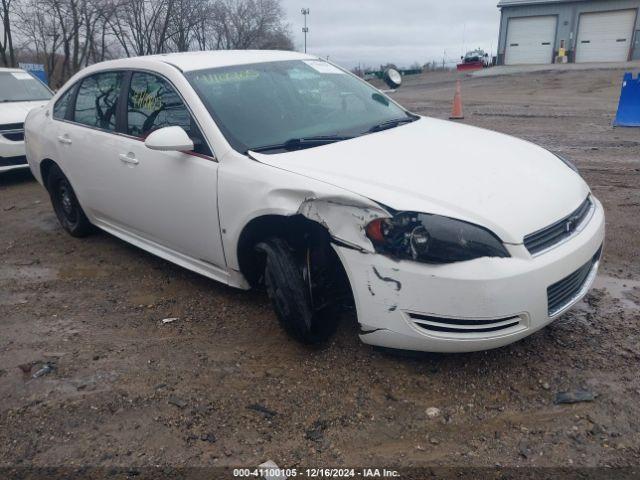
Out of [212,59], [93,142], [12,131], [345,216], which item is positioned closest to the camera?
[345,216]

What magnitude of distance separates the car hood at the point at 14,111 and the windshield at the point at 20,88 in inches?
11.3

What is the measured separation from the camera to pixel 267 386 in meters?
2.74

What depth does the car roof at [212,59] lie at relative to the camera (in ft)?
12.0

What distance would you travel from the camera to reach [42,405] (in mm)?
2678

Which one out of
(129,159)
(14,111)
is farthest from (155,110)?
Answer: (14,111)

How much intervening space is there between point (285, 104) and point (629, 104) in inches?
351

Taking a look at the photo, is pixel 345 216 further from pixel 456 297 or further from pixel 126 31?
pixel 126 31

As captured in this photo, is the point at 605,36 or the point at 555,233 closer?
the point at 555,233

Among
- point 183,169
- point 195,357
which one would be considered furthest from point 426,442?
point 183,169

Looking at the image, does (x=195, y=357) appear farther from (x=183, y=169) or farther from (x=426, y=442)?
(x=426, y=442)

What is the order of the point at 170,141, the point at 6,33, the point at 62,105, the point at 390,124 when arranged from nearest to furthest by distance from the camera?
the point at 170,141 → the point at 390,124 → the point at 62,105 → the point at 6,33

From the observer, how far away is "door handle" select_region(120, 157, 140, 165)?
3697 mm

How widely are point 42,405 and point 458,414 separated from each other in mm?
2005

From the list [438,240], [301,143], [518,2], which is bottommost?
[438,240]
